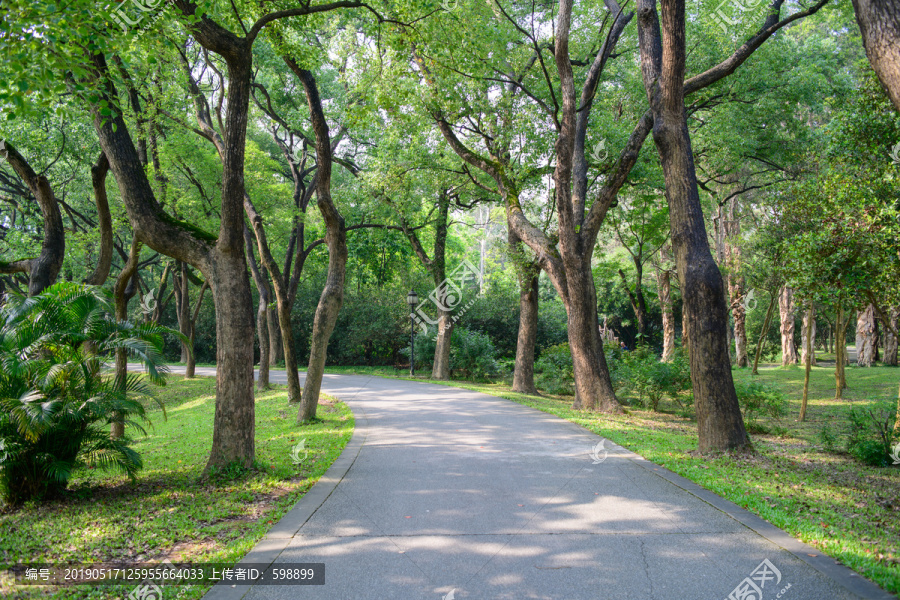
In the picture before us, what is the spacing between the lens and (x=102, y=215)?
1007 centimetres

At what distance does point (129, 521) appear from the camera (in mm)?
5375

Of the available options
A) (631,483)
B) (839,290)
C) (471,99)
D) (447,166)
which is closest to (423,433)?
(631,483)

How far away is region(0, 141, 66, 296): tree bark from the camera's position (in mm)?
9414

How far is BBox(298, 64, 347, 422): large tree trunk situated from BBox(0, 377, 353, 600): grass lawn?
60.3 inches

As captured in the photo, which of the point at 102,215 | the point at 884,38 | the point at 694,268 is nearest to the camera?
the point at 884,38

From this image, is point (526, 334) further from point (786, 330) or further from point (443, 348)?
point (786, 330)

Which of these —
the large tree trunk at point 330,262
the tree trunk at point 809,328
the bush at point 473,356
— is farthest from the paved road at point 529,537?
the bush at point 473,356

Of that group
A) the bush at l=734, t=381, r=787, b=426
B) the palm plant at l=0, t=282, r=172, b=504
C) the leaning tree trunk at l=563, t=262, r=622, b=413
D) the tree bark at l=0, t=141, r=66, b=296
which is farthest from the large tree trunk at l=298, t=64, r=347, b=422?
the bush at l=734, t=381, r=787, b=426

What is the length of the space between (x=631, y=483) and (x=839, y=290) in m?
5.49

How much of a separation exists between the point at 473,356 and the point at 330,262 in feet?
42.9

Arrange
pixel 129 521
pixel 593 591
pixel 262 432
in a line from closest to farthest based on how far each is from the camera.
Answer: pixel 593 591
pixel 129 521
pixel 262 432

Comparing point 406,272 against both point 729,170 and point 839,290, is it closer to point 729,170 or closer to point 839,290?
point 729,170

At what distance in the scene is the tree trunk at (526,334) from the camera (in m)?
16.4

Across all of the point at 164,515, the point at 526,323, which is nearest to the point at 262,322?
the point at 526,323
